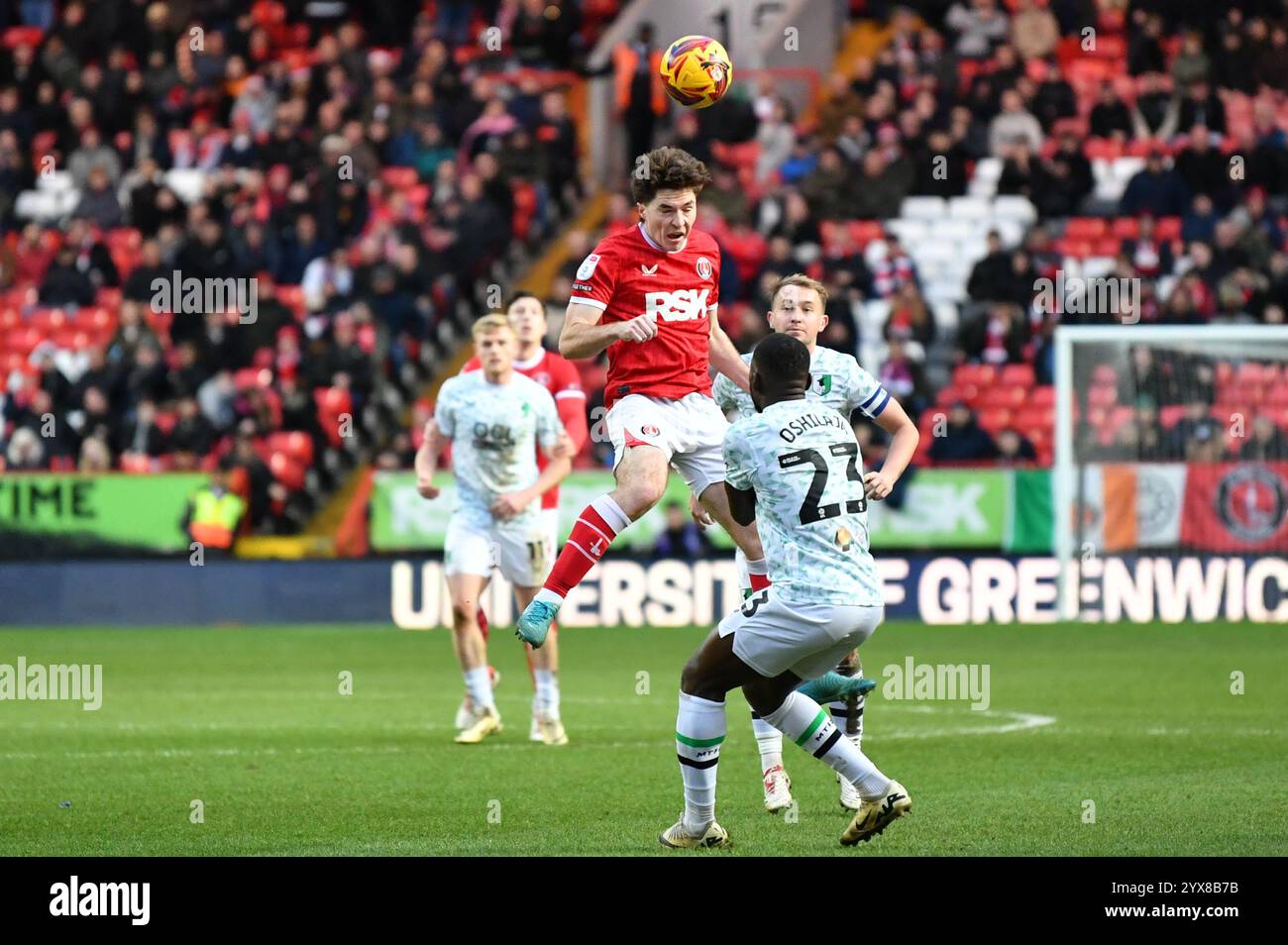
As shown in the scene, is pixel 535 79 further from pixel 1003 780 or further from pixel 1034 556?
pixel 1003 780

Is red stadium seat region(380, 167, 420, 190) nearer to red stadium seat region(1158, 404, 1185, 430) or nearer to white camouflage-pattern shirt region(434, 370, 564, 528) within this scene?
red stadium seat region(1158, 404, 1185, 430)

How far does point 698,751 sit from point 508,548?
478cm

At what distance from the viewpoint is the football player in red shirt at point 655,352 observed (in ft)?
31.2

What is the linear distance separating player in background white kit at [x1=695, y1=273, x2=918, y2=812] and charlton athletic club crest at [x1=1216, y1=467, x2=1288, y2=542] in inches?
457

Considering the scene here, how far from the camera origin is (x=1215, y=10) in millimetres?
28094

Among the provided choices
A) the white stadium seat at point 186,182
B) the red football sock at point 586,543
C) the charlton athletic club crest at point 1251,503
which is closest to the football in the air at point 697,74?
the red football sock at point 586,543

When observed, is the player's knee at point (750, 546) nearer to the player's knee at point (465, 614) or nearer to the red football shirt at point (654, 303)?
the red football shirt at point (654, 303)

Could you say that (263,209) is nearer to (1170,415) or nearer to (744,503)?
(1170,415)

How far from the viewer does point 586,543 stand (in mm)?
9547

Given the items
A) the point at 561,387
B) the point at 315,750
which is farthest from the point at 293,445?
the point at 315,750

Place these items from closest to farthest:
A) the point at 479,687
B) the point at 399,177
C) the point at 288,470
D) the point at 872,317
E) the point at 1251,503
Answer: the point at 479,687 < the point at 1251,503 < the point at 288,470 < the point at 872,317 < the point at 399,177

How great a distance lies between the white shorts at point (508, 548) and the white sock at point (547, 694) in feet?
1.92
